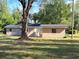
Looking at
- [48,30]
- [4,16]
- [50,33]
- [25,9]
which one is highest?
[25,9]

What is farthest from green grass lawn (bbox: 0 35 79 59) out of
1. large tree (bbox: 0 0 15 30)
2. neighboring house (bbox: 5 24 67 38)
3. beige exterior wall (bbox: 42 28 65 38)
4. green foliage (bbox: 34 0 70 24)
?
large tree (bbox: 0 0 15 30)

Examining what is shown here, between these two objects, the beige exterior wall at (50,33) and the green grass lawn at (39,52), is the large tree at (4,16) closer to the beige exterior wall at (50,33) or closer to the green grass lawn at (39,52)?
the beige exterior wall at (50,33)

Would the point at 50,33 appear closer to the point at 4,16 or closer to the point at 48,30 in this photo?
the point at 48,30

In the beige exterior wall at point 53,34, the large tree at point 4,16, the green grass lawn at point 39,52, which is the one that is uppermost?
the large tree at point 4,16

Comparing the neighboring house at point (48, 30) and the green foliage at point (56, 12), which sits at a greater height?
the green foliage at point (56, 12)

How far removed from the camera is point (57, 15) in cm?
7744

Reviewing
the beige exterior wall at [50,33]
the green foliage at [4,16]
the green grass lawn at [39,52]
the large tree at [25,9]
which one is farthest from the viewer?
the green foliage at [4,16]

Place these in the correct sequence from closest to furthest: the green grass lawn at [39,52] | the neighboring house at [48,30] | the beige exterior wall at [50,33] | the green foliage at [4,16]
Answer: the green grass lawn at [39,52]
the beige exterior wall at [50,33]
the neighboring house at [48,30]
the green foliage at [4,16]

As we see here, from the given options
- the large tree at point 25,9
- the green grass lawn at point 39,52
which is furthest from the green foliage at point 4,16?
the green grass lawn at point 39,52

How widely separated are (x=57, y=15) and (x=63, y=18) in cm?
242

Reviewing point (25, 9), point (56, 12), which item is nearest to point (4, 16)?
point (56, 12)

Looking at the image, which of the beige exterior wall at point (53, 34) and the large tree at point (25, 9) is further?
the beige exterior wall at point (53, 34)

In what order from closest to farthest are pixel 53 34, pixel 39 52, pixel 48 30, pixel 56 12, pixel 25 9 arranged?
pixel 39 52
pixel 25 9
pixel 53 34
pixel 48 30
pixel 56 12

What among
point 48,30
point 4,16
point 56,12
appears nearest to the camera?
point 48,30
